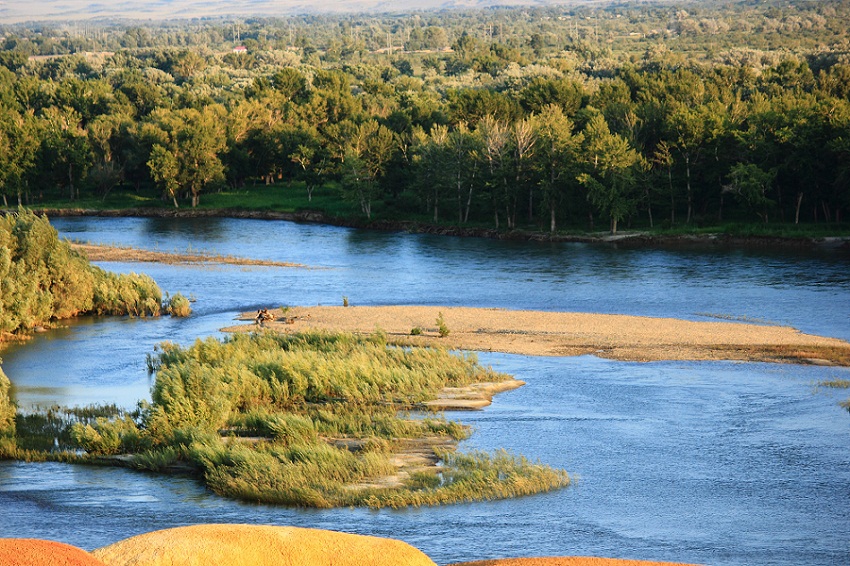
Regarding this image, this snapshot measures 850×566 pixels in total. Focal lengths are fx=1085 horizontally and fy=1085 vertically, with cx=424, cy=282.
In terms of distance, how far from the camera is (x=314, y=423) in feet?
113

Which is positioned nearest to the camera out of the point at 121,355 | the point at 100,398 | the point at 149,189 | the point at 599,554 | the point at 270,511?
the point at 599,554

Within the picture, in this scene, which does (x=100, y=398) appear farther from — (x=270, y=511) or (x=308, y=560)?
(x=308, y=560)

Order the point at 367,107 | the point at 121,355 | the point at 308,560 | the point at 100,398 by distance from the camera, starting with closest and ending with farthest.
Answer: the point at 308,560
the point at 100,398
the point at 121,355
the point at 367,107

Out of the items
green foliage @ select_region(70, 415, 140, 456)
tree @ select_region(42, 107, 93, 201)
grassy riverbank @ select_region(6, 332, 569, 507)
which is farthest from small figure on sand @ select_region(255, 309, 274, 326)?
tree @ select_region(42, 107, 93, 201)

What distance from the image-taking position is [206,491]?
→ 29.0m

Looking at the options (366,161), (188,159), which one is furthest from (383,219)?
(188,159)

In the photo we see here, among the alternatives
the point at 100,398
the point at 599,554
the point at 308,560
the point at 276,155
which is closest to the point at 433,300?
the point at 100,398

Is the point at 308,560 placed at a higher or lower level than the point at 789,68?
lower

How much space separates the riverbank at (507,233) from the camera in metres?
83.3

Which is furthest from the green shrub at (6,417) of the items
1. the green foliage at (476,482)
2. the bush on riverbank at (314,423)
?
the green foliage at (476,482)

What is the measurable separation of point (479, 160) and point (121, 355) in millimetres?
53802

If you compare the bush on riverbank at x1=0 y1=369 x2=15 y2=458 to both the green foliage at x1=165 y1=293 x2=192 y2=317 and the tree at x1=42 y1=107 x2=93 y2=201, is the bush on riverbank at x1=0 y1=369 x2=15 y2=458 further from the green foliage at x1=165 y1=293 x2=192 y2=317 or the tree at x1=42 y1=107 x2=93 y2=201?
the tree at x1=42 y1=107 x2=93 y2=201

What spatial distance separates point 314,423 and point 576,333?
67.0 ft

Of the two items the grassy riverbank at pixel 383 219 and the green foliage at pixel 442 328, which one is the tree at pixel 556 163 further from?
the green foliage at pixel 442 328
